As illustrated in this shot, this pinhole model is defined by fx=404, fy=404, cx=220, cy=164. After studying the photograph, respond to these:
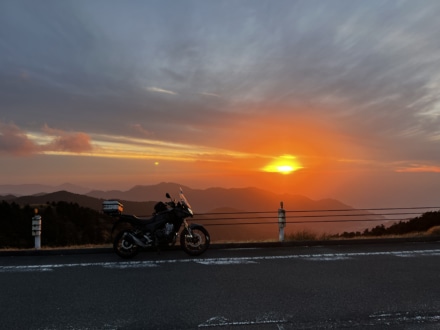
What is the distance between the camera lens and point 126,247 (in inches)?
383

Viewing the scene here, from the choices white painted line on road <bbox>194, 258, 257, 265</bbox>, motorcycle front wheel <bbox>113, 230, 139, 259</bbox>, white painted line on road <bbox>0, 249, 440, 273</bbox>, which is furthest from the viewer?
motorcycle front wheel <bbox>113, 230, 139, 259</bbox>

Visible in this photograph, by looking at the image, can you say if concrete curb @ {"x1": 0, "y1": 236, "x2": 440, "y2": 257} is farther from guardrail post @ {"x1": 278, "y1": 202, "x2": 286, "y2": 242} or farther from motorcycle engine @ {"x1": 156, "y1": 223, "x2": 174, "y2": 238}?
motorcycle engine @ {"x1": 156, "y1": 223, "x2": 174, "y2": 238}

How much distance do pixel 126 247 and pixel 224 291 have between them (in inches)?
157

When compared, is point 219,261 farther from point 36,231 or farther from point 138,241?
point 36,231

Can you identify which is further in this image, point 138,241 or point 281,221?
point 281,221

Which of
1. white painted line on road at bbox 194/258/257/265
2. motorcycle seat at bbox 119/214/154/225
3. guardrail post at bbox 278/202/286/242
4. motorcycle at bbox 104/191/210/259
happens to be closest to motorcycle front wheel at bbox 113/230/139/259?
motorcycle at bbox 104/191/210/259

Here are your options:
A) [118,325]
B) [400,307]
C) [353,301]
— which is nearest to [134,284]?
[118,325]

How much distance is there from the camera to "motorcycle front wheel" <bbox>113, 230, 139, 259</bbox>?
968 cm

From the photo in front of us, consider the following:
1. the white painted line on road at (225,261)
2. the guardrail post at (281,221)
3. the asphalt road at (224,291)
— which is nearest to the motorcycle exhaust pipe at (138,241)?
the asphalt road at (224,291)

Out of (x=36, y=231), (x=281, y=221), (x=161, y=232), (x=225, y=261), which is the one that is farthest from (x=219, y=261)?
(x=36, y=231)

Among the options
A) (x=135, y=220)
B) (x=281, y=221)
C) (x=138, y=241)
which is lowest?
(x=138, y=241)

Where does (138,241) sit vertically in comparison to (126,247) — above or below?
above

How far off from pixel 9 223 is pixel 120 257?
86.3 m

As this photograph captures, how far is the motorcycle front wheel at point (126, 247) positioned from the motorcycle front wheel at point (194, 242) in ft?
3.77
